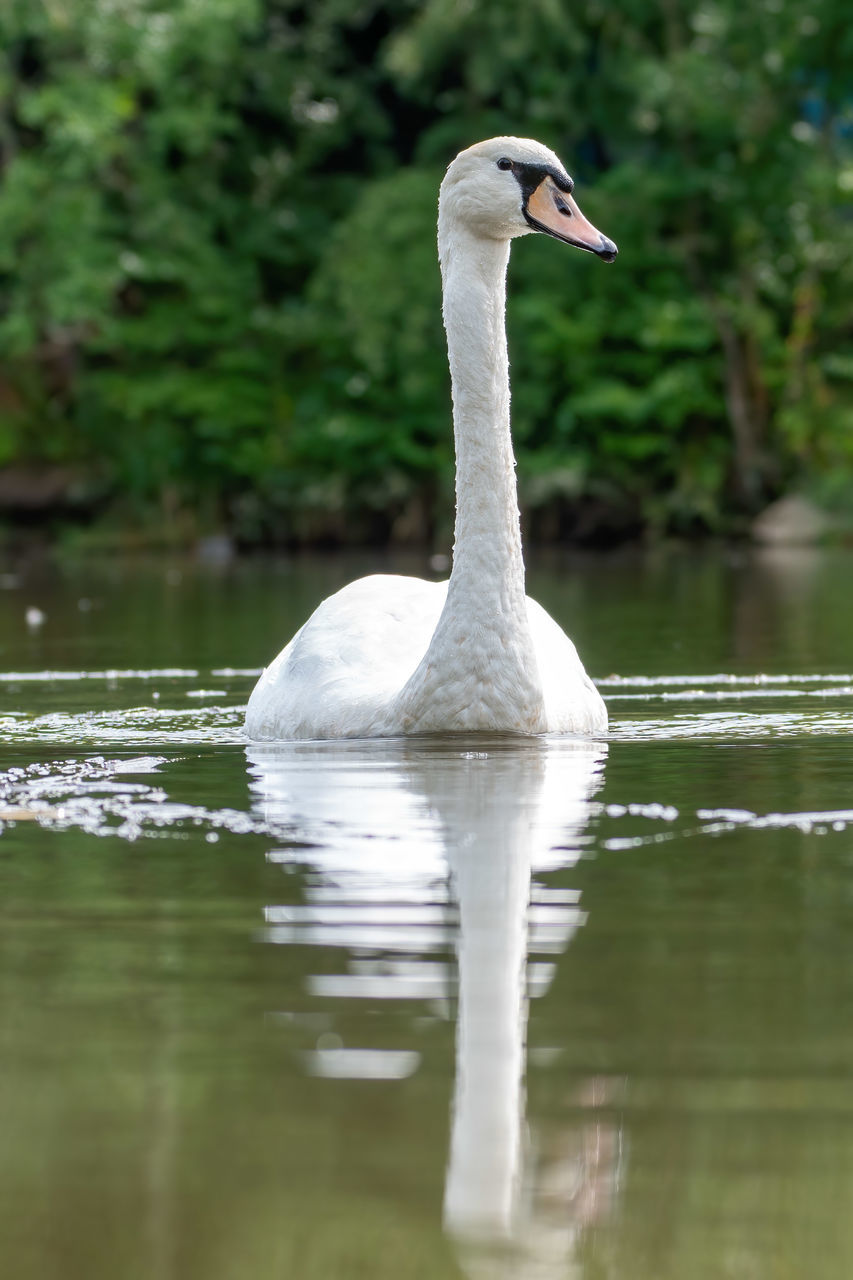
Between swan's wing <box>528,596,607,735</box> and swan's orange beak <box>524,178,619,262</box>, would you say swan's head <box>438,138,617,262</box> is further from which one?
swan's wing <box>528,596,607,735</box>

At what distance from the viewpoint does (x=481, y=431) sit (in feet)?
24.9

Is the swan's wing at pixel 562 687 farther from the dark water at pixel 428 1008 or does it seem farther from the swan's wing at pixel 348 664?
the swan's wing at pixel 348 664

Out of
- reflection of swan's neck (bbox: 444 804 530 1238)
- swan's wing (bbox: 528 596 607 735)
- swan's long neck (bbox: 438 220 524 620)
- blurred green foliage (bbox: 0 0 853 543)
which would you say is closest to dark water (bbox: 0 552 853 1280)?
reflection of swan's neck (bbox: 444 804 530 1238)

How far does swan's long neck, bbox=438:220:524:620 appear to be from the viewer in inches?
285

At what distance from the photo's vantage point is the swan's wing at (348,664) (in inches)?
293

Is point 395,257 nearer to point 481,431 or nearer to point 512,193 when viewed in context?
point 512,193

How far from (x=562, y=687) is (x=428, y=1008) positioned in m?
3.96

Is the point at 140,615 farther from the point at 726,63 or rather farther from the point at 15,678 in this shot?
the point at 726,63

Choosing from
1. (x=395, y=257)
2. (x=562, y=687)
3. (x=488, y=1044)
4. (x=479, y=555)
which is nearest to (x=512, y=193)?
(x=479, y=555)

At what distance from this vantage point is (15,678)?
10.7 metres

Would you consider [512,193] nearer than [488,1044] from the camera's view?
No

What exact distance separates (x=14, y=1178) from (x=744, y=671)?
25.5 ft

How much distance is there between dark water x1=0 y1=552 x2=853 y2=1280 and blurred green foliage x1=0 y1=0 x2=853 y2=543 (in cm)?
2542

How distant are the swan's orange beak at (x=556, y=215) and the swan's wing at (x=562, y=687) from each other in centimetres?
130
